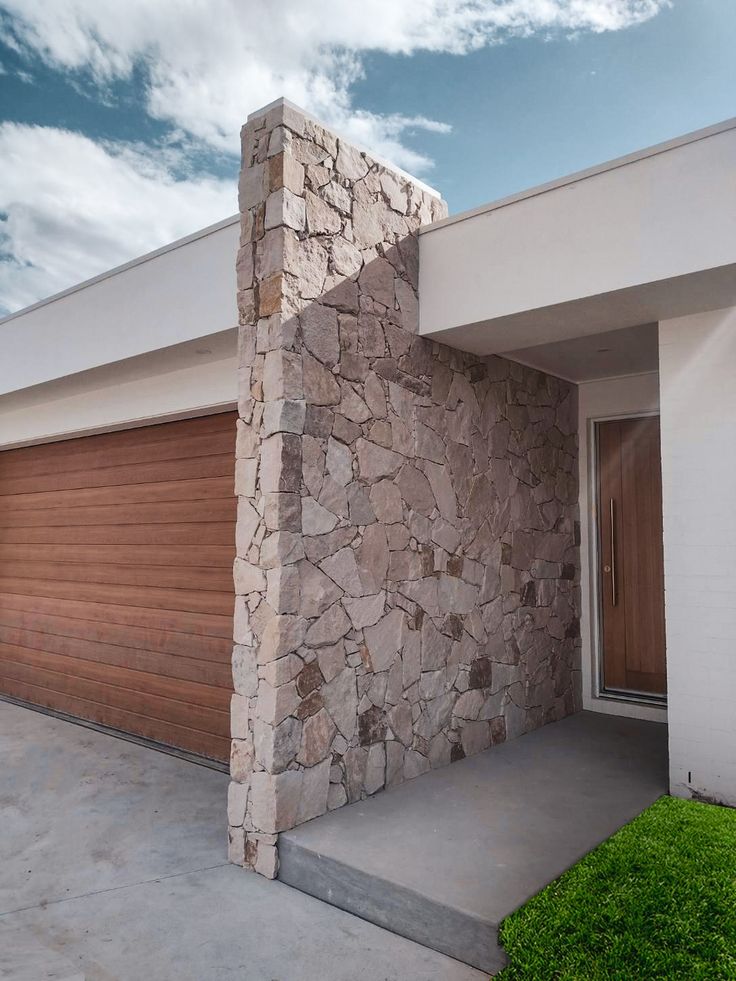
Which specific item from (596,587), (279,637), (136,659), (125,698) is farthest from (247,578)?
(596,587)

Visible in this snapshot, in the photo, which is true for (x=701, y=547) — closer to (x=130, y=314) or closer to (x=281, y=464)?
(x=281, y=464)

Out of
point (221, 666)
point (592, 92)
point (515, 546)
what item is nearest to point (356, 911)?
point (221, 666)

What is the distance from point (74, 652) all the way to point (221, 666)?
205 cm

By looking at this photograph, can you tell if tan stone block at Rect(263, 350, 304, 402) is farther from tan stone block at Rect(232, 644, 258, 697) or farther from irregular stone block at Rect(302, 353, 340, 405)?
tan stone block at Rect(232, 644, 258, 697)

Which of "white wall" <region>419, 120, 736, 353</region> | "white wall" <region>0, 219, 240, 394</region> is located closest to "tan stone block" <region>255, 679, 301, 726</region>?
"white wall" <region>419, 120, 736, 353</region>

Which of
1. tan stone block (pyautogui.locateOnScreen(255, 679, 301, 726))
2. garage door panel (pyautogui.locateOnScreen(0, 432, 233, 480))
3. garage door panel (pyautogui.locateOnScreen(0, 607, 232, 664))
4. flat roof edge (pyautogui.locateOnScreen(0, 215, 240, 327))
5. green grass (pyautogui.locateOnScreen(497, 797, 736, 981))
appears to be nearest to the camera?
green grass (pyautogui.locateOnScreen(497, 797, 736, 981))

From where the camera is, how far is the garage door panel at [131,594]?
521 cm

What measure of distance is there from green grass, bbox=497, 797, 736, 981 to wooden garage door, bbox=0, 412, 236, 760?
2.86 m

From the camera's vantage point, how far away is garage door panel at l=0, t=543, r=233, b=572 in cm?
525

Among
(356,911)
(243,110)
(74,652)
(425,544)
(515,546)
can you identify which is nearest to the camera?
(356,911)

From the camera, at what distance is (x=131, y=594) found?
233 inches

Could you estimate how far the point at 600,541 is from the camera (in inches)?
227

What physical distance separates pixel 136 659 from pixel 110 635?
45 centimetres

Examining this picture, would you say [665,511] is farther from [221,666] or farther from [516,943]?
[221,666]
